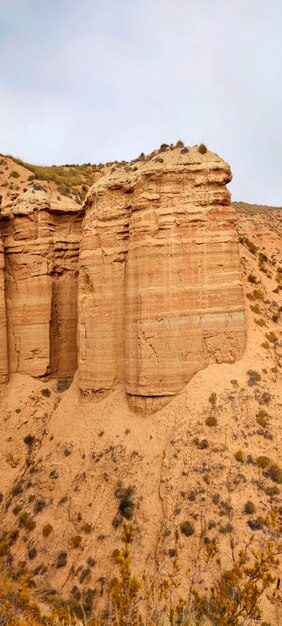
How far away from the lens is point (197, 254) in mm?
19578

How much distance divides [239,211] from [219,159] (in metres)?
60.6

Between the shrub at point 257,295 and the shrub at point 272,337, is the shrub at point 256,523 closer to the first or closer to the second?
the shrub at point 272,337

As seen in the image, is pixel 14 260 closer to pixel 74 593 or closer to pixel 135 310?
pixel 135 310

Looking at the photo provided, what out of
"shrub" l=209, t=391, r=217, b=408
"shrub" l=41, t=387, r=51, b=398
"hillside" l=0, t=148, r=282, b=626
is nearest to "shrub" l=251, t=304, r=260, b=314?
"hillside" l=0, t=148, r=282, b=626

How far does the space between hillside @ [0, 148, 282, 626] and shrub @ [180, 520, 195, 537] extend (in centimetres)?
5

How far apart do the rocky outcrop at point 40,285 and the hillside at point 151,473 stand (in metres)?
2.00

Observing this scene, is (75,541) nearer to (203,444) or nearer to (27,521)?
(27,521)

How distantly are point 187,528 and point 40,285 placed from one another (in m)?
14.8

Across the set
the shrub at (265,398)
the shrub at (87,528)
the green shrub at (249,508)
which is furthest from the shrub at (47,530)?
the shrub at (265,398)

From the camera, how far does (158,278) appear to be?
19734mm

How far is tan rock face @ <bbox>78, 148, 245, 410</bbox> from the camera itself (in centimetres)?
1934

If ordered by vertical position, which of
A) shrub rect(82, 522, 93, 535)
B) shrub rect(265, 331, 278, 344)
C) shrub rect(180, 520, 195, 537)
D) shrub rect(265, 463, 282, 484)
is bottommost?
shrub rect(82, 522, 93, 535)

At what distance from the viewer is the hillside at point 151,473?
15289 mm

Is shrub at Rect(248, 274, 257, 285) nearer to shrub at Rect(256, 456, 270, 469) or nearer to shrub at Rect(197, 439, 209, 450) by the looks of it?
shrub at Rect(197, 439, 209, 450)
